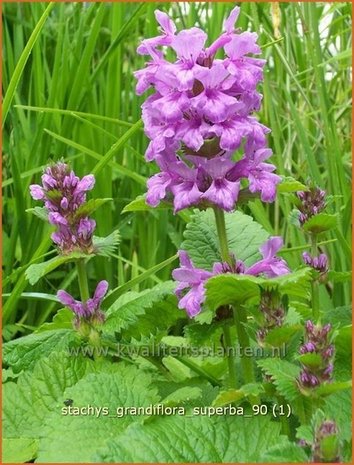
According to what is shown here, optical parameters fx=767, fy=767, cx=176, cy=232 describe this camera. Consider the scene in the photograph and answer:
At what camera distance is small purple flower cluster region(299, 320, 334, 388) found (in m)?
0.83

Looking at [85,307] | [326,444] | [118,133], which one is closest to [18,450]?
[85,307]

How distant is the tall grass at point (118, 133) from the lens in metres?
1.41

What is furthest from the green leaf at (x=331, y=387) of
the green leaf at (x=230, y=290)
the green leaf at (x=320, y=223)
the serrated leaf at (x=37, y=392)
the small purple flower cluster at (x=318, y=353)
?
the serrated leaf at (x=37, y=392)

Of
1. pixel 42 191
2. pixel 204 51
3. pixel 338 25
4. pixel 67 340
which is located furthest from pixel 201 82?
pixel 338 25

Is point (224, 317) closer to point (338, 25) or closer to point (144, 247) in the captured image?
point (144, 247)

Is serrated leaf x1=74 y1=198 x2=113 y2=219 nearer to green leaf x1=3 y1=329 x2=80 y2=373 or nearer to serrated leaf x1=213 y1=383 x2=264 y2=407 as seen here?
green leaf x1=3 y1=329 x2=80 y2=373

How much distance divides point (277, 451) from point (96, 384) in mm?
283

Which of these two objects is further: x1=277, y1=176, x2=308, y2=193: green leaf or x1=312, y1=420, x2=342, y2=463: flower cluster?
x1=277, y1=176, x2=308, y2=193: green leaf

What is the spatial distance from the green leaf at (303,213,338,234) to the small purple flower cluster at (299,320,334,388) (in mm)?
201

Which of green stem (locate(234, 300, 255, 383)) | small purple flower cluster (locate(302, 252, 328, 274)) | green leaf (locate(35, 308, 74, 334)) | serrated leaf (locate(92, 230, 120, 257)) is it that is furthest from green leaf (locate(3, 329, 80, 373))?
small purple flower cluster (locate(302, 252, 328, 274))

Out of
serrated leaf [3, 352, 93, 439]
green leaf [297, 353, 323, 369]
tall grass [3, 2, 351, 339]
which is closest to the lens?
green leaf [297, 353, 323, 369]

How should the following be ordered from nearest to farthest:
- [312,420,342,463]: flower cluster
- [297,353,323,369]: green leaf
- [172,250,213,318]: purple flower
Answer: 1. [312,420,342,463]: flower cluster
2. [297,353,323,369]: green leaf
3. [172,250,213,318]: purple flower

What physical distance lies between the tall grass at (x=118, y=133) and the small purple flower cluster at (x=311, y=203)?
22 centimetres

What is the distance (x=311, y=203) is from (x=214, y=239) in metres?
0.15
